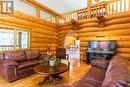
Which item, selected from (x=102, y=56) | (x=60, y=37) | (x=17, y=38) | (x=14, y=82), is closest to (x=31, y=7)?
(x=17, y=38)

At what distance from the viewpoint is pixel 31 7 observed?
5.69m

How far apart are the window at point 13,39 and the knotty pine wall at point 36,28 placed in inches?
9.2

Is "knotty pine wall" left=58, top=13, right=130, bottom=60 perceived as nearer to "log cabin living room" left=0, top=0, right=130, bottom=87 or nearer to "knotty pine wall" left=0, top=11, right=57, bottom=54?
"log cabin living room" left=0, top=0, right=130, bottom=87

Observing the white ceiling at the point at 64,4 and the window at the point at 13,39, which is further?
the white ceiling at the point at 64,4

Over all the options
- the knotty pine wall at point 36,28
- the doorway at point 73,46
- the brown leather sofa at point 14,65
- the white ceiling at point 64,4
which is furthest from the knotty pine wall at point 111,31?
the brown leather sofa at point 14,65

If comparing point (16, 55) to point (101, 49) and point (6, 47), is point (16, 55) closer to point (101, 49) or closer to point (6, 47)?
point (6, 47)

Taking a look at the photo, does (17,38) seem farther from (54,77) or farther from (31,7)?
(54,77)

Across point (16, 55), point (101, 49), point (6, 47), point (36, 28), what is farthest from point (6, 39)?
point (101, 49)

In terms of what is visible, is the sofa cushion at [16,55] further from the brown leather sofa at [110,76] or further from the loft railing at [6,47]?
the brown leather sofa at [110,76]

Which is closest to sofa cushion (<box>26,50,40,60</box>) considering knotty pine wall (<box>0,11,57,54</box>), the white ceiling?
knotty pine wall (<box>0,11,57,54</box>)

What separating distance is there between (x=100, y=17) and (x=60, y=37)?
3166 millimetres

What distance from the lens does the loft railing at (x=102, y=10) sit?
17.7 ft

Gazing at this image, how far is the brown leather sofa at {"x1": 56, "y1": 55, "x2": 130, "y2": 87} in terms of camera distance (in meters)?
1.13

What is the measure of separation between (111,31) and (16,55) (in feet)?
14.6
